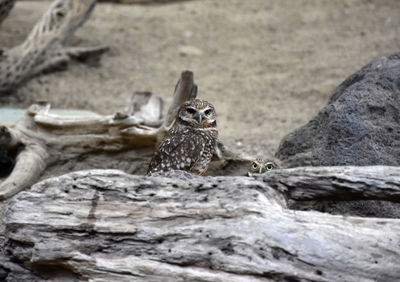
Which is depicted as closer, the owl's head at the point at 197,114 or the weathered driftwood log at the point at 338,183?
the weathered driftwood log at the point at 338,183

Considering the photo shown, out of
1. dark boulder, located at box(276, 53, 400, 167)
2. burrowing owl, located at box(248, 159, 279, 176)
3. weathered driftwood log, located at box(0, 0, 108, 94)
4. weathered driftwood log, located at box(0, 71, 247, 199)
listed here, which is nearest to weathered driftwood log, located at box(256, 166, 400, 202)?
dark boulder, located at box(276, 53, 400, 167)

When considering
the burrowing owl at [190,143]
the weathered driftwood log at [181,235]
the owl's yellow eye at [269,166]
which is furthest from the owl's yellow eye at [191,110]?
the weathered driftwood log at [181,235]

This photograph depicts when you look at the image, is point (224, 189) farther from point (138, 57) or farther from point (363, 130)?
point (138, 57)

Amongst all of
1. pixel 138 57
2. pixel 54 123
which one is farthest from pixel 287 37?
pixel 54 123

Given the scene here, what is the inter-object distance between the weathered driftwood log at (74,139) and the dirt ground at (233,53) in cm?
184

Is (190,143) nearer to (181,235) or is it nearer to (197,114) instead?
(197,114)

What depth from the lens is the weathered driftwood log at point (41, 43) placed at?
9.05 m

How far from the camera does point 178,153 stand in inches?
202

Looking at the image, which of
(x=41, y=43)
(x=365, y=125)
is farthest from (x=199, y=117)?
(x=41, y=43)

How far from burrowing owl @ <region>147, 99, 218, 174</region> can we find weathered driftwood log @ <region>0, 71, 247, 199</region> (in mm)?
535

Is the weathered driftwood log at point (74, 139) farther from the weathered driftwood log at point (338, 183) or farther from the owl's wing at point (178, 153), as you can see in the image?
the weathered driftwood log at point (338, 183)

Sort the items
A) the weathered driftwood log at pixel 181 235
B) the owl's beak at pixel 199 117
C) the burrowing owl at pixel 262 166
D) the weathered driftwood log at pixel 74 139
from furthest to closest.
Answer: the weathered driftwood log at pixel 74 139 < the owl's beak at pixel 199 117 < the burrowing owl at pixel 262 166 < the weathered driftwood log at pixel 181 235

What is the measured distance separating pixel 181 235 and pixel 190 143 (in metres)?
1.93

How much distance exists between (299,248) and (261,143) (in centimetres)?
410
